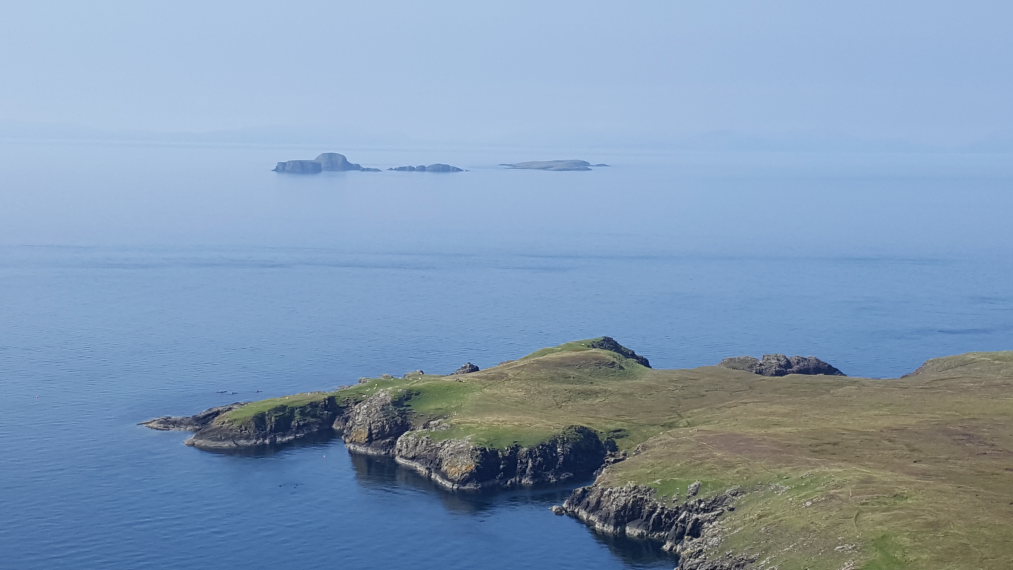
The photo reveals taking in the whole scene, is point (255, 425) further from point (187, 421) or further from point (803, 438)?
point (803, 438)

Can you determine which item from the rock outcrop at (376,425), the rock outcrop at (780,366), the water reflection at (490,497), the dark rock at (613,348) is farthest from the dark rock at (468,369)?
the rock outcrop at (780,366)

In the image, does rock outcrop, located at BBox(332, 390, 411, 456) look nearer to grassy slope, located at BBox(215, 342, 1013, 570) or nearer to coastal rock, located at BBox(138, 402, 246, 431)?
grassy slope, located at BBox(215, 342, 1013, 570)

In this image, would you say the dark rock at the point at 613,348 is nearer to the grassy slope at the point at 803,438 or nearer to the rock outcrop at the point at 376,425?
the grassy slope at the point at 803,438

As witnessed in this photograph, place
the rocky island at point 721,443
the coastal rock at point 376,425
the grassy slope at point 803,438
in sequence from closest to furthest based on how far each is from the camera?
the grassy slope at point 803,438 < the rocky island at point 721,443 < the coastal rock at point 376,425

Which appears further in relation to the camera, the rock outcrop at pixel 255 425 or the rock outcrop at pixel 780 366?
the rock outcrop at pixel 780 366

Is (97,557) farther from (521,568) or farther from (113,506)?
(521,568)

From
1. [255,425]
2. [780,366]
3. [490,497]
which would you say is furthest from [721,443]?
[255,425]

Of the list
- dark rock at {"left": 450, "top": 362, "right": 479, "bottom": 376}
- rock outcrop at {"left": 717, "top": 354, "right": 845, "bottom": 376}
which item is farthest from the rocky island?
dark rock at {"left": 450, "top": 362, "right": 479, "bottom": 376}

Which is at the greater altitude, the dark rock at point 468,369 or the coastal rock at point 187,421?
the dark rock at point 468,369
